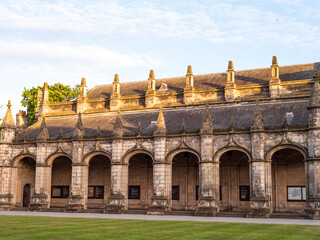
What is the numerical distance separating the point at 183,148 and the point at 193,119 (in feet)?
15.5

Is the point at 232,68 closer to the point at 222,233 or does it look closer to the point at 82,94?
the point at 82,94

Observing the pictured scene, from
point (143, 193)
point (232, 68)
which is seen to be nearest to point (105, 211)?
point (143, 193)

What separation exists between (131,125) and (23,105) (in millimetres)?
27289

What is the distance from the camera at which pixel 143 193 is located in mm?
41688

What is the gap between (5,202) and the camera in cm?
4172

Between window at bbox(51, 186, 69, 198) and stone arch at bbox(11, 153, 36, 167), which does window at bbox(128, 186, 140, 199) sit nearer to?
window at bbox(51, 186, 69, 198)

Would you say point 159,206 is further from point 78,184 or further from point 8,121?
point 8,121

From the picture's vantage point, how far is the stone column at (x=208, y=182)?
3412 centimetres

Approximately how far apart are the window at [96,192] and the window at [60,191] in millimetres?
2694

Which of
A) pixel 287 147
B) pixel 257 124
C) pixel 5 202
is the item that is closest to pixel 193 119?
pixel 257 124

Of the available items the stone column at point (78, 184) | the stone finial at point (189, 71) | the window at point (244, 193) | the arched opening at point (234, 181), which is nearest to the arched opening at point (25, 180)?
the stone column at point (78, 184)

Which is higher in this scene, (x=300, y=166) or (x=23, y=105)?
(x=23, y=105)

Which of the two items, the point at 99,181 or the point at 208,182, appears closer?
the point at 208,182

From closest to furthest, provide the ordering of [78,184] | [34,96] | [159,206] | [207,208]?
[207,208]
[159,206]
[78,184]
[34,96]
